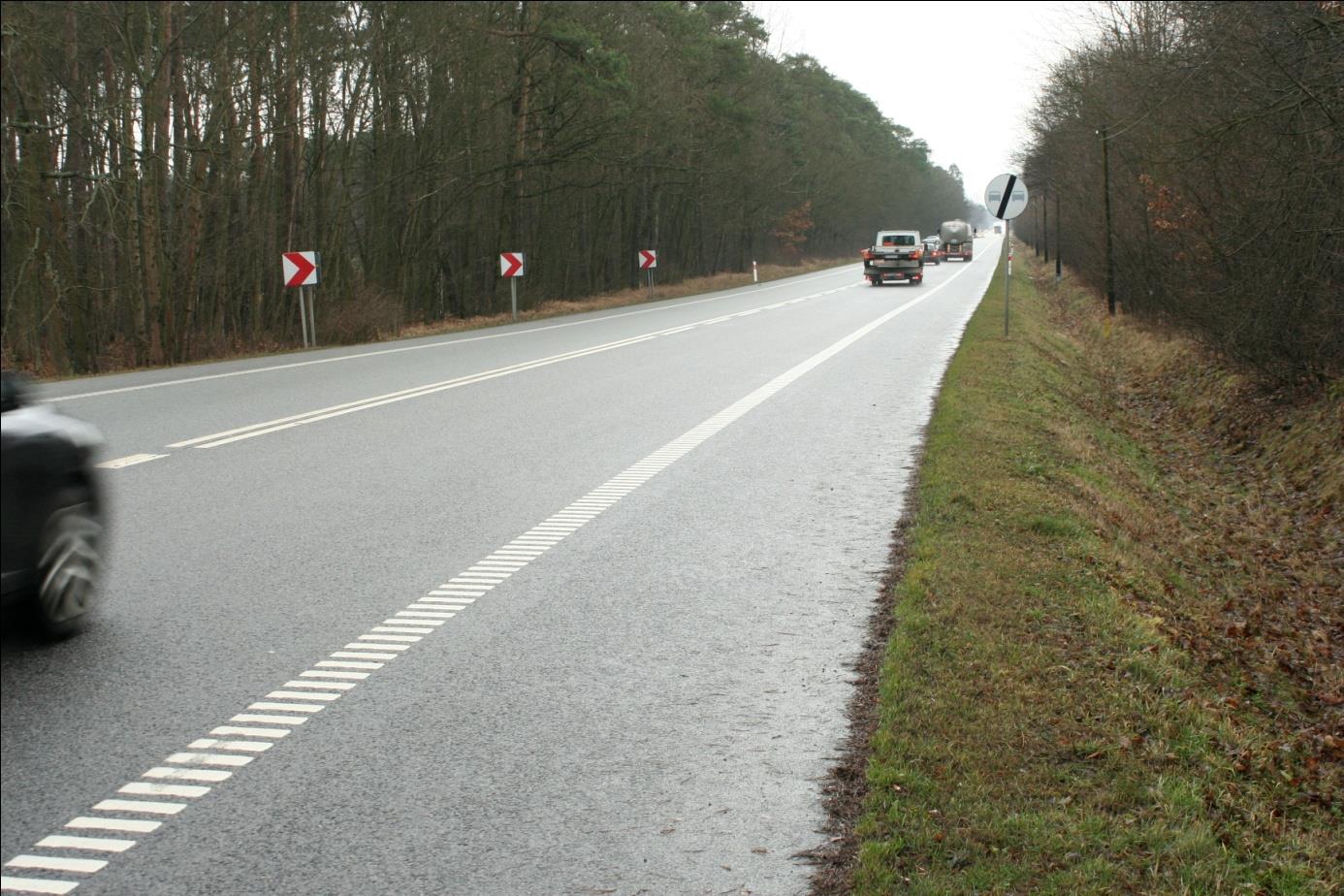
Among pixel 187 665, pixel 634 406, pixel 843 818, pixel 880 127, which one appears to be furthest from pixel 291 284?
pixel 880 127

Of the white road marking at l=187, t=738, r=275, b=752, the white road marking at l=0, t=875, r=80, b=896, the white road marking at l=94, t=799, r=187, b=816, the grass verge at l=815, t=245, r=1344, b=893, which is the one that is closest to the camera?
the white road marking at l=0, t=875, r=80, b=896

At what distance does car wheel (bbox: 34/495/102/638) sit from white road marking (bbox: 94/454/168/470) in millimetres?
4202

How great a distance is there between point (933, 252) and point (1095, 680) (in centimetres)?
8108

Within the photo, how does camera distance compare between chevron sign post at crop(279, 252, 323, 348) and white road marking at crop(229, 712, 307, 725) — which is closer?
white road marking at crop(229, 712, 307, 725)

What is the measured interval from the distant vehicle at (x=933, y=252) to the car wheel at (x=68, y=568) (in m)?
78.5

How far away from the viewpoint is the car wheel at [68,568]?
5.33m

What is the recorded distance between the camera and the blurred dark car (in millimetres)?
5121

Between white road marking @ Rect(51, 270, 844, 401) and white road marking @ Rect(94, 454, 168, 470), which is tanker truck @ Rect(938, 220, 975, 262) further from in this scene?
white road marking @ Rect(94, 454, 168, 470)

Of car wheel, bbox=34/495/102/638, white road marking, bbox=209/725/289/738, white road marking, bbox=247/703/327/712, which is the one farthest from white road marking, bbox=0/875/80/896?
car wheel, bbox=34/495/102/638

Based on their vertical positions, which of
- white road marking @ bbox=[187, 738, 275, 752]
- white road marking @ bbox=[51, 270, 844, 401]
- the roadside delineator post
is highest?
the roadside delineator post

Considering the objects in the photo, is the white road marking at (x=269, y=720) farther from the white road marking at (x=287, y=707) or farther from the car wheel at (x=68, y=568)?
the car wheel at (x=68, y=568)

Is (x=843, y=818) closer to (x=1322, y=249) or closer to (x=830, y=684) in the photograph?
(x=830, y=684)

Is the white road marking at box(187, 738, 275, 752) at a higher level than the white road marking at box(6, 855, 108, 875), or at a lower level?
higher

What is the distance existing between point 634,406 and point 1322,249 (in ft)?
22.2
